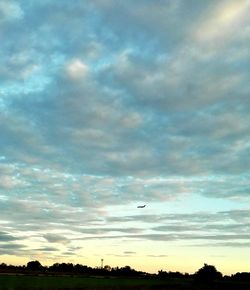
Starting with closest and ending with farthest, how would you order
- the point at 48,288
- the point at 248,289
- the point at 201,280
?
the point at 48,288 → the point at 248,289 → the point at 201,280

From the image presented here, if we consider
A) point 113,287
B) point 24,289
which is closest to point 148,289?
point 113,287

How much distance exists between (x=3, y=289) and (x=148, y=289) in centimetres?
5448

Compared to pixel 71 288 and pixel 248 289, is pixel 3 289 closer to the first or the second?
pixel 71 288

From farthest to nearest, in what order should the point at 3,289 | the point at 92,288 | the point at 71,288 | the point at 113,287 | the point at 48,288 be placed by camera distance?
the point at 113,287 → the point at 92,288 → the point at 71,288 → the point at 48,288 → the point at 3,289

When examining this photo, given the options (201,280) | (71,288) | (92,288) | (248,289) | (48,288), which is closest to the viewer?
(48,288)

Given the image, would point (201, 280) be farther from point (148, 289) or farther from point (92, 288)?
point (92, 288)

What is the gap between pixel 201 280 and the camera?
652 ft

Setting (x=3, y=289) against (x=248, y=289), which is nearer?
(x=3, y=289)

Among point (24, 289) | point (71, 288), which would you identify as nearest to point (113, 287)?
point (71, 288)

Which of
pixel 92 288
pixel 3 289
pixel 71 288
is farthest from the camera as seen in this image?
pixel 92 288

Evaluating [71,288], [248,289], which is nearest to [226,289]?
[248,289]

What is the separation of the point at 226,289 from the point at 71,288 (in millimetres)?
59578

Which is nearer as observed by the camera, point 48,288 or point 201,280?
point 48,288

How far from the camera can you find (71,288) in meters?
97.7
